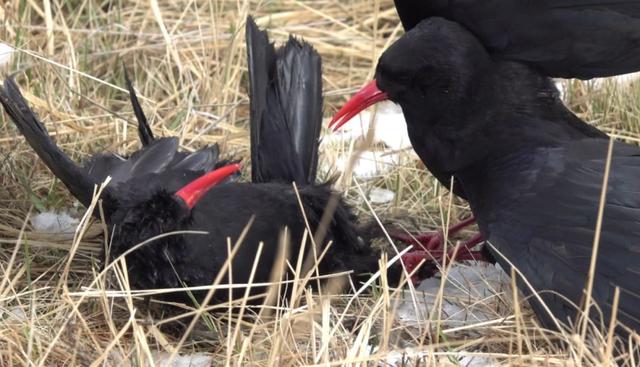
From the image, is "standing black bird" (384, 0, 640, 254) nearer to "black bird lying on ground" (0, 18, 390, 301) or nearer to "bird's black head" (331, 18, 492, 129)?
"bird's black head" (331, 18, 492, 129)

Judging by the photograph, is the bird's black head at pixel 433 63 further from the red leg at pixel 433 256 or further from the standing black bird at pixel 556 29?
the red leg at pixel 433 256

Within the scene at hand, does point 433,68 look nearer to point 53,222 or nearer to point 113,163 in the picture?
point 113,163

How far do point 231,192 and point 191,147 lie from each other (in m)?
0.92

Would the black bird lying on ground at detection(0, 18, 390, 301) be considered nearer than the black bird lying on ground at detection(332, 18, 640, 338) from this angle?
No

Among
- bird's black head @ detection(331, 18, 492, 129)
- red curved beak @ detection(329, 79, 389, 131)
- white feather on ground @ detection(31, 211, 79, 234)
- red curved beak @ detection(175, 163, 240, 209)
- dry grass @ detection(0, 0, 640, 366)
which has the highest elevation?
bird's black head @ detection(331, 18, 492, 129)

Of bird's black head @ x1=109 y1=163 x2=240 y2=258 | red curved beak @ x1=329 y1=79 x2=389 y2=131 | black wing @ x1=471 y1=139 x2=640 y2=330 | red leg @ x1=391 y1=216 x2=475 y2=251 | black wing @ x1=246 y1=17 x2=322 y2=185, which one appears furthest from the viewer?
black wing @ x1=246 y1=17 x2=322 y2=185

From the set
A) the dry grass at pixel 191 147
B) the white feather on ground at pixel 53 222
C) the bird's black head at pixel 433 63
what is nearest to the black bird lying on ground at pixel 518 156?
the bird's black head at pixel 433 63

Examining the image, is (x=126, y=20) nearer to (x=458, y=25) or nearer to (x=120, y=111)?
(x=120, y=111)

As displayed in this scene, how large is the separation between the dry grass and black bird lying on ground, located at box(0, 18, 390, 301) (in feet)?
0.40

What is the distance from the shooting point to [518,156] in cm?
360

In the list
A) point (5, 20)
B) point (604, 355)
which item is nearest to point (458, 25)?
point (604, 355)

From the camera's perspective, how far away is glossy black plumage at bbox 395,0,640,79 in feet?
12.1

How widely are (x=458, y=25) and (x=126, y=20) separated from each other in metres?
2.14

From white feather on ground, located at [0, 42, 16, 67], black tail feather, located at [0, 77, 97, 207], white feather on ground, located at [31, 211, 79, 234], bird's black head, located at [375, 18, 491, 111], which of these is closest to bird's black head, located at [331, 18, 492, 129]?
bird's black head, located at [375, 18, 491, 111]
